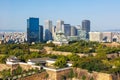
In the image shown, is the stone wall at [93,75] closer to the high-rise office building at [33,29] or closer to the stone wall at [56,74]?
the stone wall at [56,74]

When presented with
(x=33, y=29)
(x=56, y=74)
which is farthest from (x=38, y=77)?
(x=33, y=29)

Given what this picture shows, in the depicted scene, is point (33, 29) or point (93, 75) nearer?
point (93, 75)

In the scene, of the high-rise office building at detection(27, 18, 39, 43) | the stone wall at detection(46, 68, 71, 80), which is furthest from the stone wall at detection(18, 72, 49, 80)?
the high-rise office building at detection(27, 18, 39, 43)

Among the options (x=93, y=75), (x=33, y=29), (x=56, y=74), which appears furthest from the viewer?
(x=33, y=29)

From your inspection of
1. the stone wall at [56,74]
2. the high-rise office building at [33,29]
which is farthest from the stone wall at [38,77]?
the high-rise office building at [33,29]

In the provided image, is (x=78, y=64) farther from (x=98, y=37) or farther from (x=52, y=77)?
(x=98, y=37)

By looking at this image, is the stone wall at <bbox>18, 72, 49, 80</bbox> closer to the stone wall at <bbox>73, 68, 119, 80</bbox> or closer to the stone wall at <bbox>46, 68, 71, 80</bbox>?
the stone wall at <bbox>46, 68, 71, 80</bbox>

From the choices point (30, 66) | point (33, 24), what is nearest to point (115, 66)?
point (30, 66)

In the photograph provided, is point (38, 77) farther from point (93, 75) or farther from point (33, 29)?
point (33, 29)
